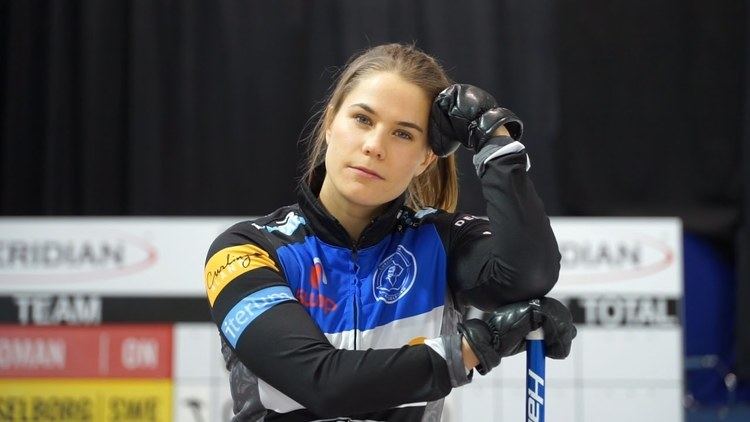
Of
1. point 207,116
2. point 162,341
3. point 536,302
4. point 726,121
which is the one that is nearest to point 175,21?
point 207,116

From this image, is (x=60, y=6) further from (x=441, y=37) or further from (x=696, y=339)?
(x=696, y=339)

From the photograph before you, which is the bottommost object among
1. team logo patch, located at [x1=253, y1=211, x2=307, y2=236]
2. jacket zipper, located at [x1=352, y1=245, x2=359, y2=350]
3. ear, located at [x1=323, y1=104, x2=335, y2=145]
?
jacket zipper, located at [x1=352, y1=245, x2=359, y2=350]

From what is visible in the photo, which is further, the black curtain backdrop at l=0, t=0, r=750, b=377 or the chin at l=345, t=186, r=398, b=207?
the black curtain backdrop at l=0, t=0, r=750, b=377

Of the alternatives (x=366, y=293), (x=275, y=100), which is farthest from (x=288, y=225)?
(x=275, y=100)

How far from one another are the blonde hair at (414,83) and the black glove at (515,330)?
0.42 metres

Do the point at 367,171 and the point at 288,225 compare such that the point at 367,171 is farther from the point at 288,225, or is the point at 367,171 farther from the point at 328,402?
the point at 328,402

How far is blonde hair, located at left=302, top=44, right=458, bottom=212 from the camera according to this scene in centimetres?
177

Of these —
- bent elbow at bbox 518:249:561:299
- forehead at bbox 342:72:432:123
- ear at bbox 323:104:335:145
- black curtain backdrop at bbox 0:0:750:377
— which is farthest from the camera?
black curtain backdrop at bbox 0:0:750:377

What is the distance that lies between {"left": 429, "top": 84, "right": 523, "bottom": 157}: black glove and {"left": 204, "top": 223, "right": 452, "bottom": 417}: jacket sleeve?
0.39m

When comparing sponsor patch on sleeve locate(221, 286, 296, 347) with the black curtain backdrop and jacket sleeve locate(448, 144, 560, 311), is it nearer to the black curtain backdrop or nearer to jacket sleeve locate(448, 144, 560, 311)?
jacket sleeve locate(448, 144, 560, 311)

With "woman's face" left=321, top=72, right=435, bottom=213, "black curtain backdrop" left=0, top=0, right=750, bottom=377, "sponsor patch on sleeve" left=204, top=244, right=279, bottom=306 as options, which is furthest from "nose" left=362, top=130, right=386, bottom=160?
"black curtain backdrop" left=0, top=0, right=750, bottom=377

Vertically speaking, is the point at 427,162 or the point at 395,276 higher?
the point at 427,162

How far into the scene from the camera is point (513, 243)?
1605 mm

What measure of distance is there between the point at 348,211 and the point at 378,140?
0.55 ft
